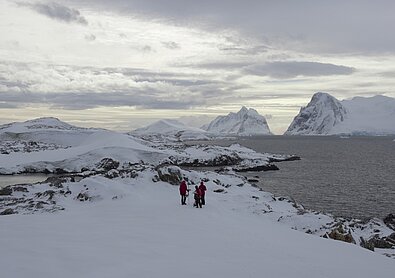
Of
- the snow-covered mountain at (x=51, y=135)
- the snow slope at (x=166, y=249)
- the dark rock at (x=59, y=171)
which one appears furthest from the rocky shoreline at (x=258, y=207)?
the snow-covered mountain at (x=51, y=135)

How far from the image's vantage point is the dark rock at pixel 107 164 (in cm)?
6006

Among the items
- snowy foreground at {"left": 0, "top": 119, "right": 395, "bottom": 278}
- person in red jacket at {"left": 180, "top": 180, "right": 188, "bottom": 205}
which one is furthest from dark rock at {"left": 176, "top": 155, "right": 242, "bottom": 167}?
person in red jacket at {"left": 180, "top": 180, "right": 188, "bottom": 205}

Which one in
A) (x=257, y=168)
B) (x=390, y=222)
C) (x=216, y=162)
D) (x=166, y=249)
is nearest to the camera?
(x=166, y=249)

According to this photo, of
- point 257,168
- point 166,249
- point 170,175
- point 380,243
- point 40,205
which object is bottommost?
point 257,168

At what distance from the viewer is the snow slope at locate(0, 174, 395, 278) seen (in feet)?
28.7

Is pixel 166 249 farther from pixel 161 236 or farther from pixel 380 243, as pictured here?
pixel 380 243

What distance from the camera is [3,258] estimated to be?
8.92m

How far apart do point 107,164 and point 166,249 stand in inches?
2036

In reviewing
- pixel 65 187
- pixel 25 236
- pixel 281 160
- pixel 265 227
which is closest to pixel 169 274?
pixel 25 236

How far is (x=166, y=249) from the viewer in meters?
10.6

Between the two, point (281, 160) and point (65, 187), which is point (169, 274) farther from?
point (281, 160)

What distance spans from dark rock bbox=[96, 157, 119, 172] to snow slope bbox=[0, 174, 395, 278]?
42286 mm

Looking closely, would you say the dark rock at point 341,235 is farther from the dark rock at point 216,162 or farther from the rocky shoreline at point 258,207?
the dark rock at point 216,162

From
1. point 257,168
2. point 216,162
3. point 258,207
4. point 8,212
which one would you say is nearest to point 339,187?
point 257,168
